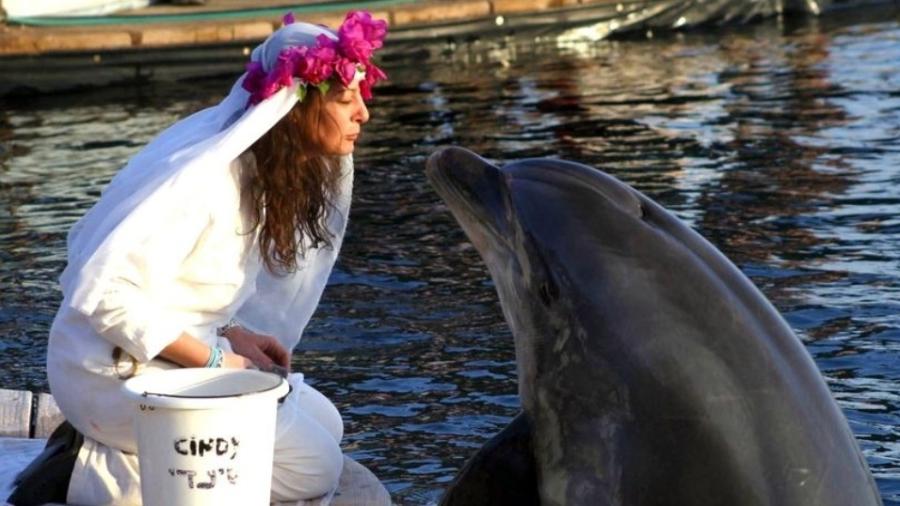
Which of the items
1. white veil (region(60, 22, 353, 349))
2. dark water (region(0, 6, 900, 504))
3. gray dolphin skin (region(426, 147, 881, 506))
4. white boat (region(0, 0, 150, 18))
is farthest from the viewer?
white boat (region(0, 0, 150, 18))

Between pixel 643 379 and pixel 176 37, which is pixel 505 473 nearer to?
pixel 643 379

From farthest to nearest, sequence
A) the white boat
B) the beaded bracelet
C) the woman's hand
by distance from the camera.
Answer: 1. the white boat
2. the woman's hand
3. the beaded bracelet

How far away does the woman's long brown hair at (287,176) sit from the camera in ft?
14.6

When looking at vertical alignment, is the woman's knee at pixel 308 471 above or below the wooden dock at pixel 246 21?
below

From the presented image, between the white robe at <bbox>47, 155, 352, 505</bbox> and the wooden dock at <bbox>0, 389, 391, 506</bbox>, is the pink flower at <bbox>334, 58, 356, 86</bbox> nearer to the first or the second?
the white robe at <bbox>47, 155, 352, 505</bbox>

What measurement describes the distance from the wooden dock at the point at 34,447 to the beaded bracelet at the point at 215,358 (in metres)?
0.55

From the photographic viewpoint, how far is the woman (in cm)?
417

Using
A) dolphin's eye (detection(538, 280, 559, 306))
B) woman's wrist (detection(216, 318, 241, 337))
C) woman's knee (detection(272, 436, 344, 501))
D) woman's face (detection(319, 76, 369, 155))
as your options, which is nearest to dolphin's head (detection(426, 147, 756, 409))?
dolphin's eye (detection(538, 280, 559, 306))

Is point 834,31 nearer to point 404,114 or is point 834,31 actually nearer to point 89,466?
point 404,114

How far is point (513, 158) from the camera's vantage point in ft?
42.1

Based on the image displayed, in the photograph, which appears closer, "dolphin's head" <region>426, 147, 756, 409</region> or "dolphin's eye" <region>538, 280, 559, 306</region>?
"dolphin's head" <region>426, 147, 756, 409</region>

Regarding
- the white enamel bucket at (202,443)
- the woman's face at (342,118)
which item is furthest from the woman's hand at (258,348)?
the white enamel bucket at (202,443)

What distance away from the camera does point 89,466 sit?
451cm

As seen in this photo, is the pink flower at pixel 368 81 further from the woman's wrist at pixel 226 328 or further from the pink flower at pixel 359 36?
the woman's wrist at pixel 226 328
